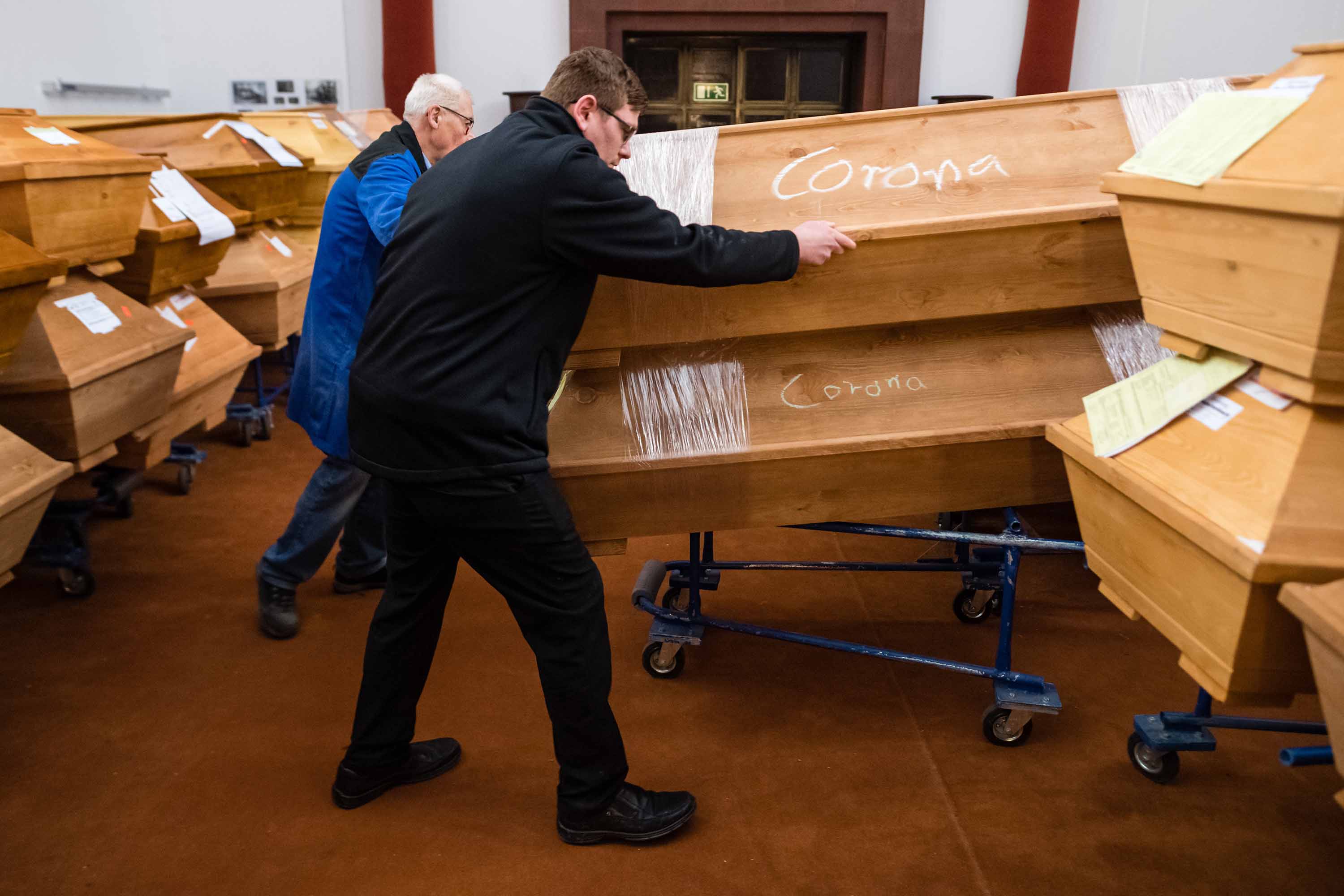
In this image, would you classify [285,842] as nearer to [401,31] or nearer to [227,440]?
[227,440]

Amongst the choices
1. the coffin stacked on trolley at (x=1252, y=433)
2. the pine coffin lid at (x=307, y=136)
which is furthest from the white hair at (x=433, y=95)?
the pine coffin lid at (x=307, y=136)

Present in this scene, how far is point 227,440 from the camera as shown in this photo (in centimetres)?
514

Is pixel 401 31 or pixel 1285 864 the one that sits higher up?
pixel 401 31

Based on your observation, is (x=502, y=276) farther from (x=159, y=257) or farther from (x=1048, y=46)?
(x=1048, y=46)

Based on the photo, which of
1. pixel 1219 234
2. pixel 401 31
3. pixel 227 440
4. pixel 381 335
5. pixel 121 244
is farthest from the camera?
pixel 401 31

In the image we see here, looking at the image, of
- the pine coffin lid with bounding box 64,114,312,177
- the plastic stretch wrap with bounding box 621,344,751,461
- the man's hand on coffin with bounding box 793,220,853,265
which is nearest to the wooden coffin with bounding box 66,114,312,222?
the pine coffin lid with bounding box 64,114,312,177

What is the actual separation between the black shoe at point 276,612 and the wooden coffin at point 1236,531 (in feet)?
7.97

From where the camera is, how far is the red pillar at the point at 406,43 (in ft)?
21.8

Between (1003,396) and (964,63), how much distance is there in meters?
5.24

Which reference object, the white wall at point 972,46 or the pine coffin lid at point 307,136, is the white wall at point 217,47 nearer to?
the pine coffin lid at point 307,136

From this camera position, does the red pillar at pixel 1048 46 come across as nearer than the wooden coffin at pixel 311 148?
No

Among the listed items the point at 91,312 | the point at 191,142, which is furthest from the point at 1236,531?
the point at 191,142

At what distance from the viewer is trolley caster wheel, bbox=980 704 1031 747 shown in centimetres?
251

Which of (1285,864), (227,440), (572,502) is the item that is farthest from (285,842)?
(227,440)
